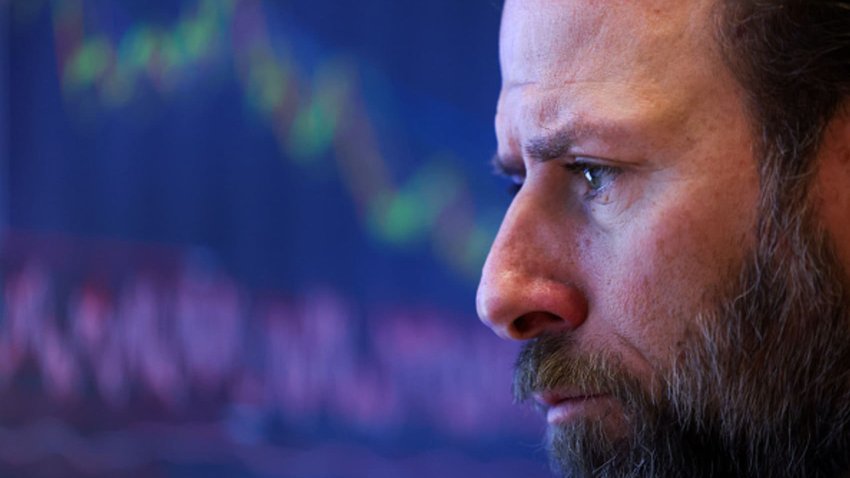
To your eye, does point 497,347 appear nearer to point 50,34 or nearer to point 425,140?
point 425,140

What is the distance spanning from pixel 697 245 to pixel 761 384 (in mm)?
113

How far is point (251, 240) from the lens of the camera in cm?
293

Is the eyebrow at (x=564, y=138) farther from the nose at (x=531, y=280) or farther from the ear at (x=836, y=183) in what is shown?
the ear at (x=836, y=183)

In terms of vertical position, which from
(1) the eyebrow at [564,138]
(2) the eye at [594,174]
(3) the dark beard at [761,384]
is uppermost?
(1) the eyebrow at [564,138]

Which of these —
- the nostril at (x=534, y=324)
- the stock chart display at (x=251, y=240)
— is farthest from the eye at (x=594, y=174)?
the stock chart display at (x=251, y=240)

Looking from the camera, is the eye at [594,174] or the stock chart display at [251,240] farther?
the stock chart display at [251,240]

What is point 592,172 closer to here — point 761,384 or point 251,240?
point 761,384

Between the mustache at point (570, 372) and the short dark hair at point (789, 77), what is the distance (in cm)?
17

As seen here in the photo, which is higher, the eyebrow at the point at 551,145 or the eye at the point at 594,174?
the eyebrow at the point at 551,145

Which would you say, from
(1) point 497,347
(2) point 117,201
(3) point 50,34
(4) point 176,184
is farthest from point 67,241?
(1) point 497,347

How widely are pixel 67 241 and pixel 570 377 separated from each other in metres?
2.62

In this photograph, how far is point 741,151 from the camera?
814 mm

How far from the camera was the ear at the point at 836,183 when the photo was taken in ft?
2.62

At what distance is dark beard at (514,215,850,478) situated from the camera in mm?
800
